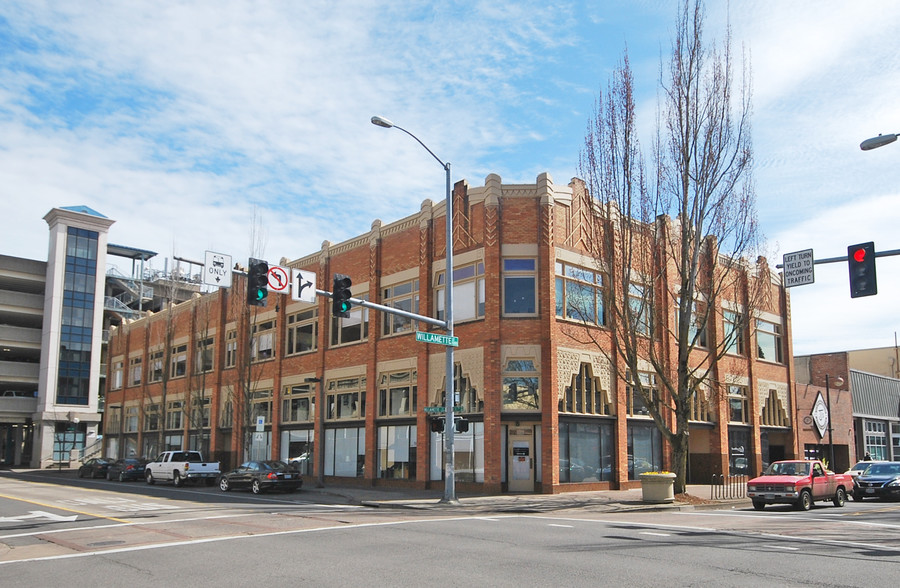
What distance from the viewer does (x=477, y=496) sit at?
26.2m

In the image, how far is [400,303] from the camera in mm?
32656

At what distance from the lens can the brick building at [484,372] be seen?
27562mm

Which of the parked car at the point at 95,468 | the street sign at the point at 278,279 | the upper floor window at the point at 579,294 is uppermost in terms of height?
the upper floor window at the point at 579,294

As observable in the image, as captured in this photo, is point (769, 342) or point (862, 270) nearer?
point (862, 270)

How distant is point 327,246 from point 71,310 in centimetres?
4148

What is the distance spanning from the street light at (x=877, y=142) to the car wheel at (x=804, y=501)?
11164 mm

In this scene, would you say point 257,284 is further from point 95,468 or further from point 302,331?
point 95,468

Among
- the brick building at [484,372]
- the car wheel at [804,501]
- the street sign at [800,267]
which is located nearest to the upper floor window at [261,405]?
the brick building at [484,372]

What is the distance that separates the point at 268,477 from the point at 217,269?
11498 mm

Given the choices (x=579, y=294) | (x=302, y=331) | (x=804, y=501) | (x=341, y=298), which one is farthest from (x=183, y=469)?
(x=804, y=501)

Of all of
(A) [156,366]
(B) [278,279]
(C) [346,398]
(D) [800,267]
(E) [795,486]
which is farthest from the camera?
(A) [156,366]

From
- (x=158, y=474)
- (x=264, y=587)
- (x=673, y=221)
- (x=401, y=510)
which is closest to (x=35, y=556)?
(x=264, y=587)

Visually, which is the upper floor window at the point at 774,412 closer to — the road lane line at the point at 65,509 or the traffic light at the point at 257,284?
the traffic light at the point at 257,284

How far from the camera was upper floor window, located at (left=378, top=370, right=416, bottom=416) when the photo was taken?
3125 cm
